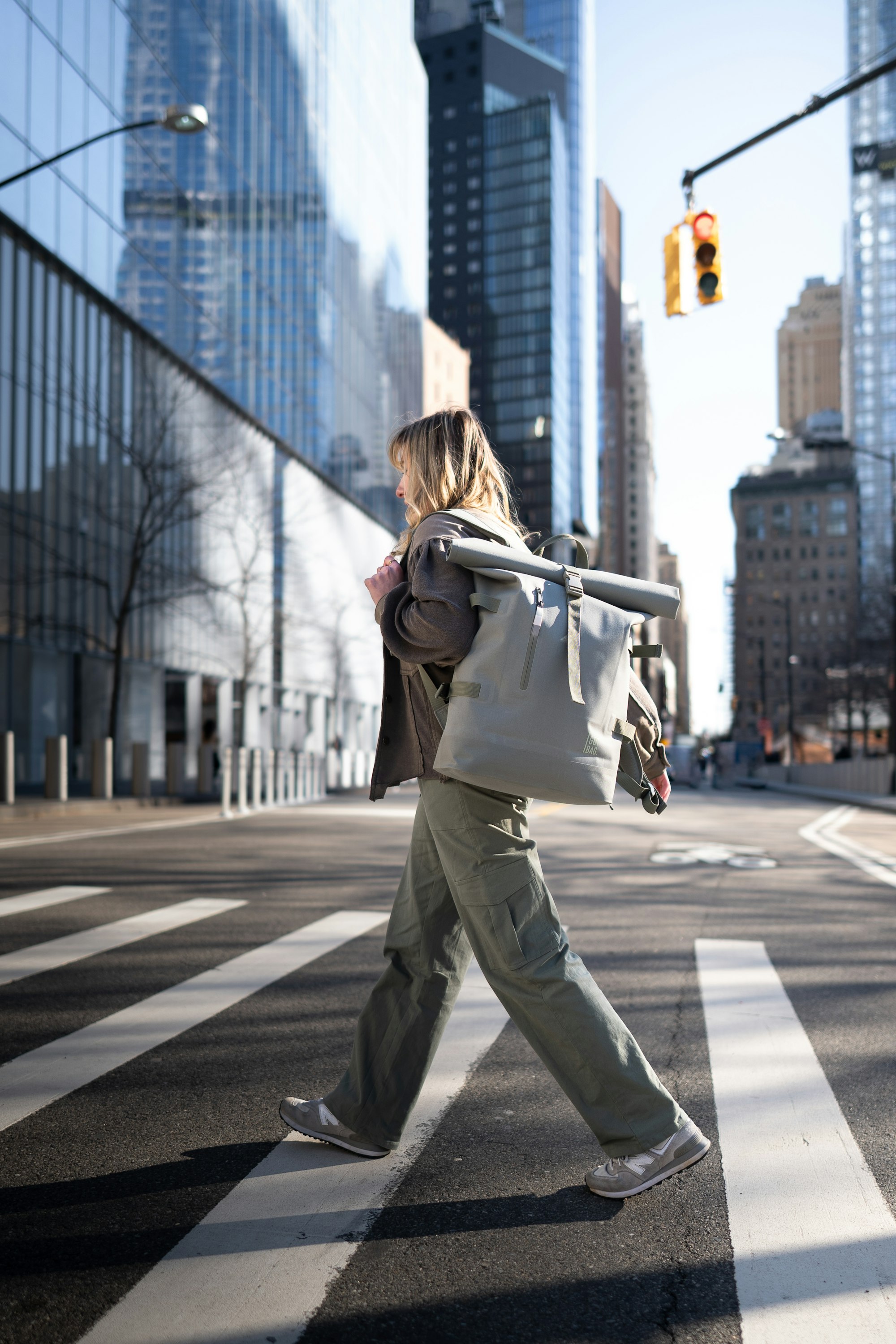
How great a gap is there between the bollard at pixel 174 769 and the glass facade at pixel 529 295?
98.2 m

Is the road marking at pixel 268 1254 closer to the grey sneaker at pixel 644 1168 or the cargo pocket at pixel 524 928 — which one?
the grey sneaker at pixel 644 1168

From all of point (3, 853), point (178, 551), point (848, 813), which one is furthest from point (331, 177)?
point (3, 853)

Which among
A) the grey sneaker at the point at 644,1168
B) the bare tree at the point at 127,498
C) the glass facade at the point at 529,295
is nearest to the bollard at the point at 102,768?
the bare tree at the point at 127,498

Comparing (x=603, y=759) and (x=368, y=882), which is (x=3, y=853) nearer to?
(x=368, y=882)

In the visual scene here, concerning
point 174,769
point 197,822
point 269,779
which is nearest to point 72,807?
point 197,822

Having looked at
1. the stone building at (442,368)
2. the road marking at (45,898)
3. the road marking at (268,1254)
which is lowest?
the road marking at (45,898)

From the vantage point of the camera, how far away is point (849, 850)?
13.7 m

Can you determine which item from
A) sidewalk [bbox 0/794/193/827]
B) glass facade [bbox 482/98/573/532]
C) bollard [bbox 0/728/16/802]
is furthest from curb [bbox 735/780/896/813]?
glass facade [bbox 482/98/573/532]

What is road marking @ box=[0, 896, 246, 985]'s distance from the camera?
19.2 ft

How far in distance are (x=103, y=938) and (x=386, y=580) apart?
4.49 meters

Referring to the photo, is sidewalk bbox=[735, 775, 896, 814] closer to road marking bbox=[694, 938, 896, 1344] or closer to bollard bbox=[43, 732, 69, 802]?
bollard bbox=[43, 732, 69, 802]

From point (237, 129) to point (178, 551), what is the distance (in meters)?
15.1

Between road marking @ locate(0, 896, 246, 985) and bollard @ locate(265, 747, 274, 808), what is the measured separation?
1451 cm

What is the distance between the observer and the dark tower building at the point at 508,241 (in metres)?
125
